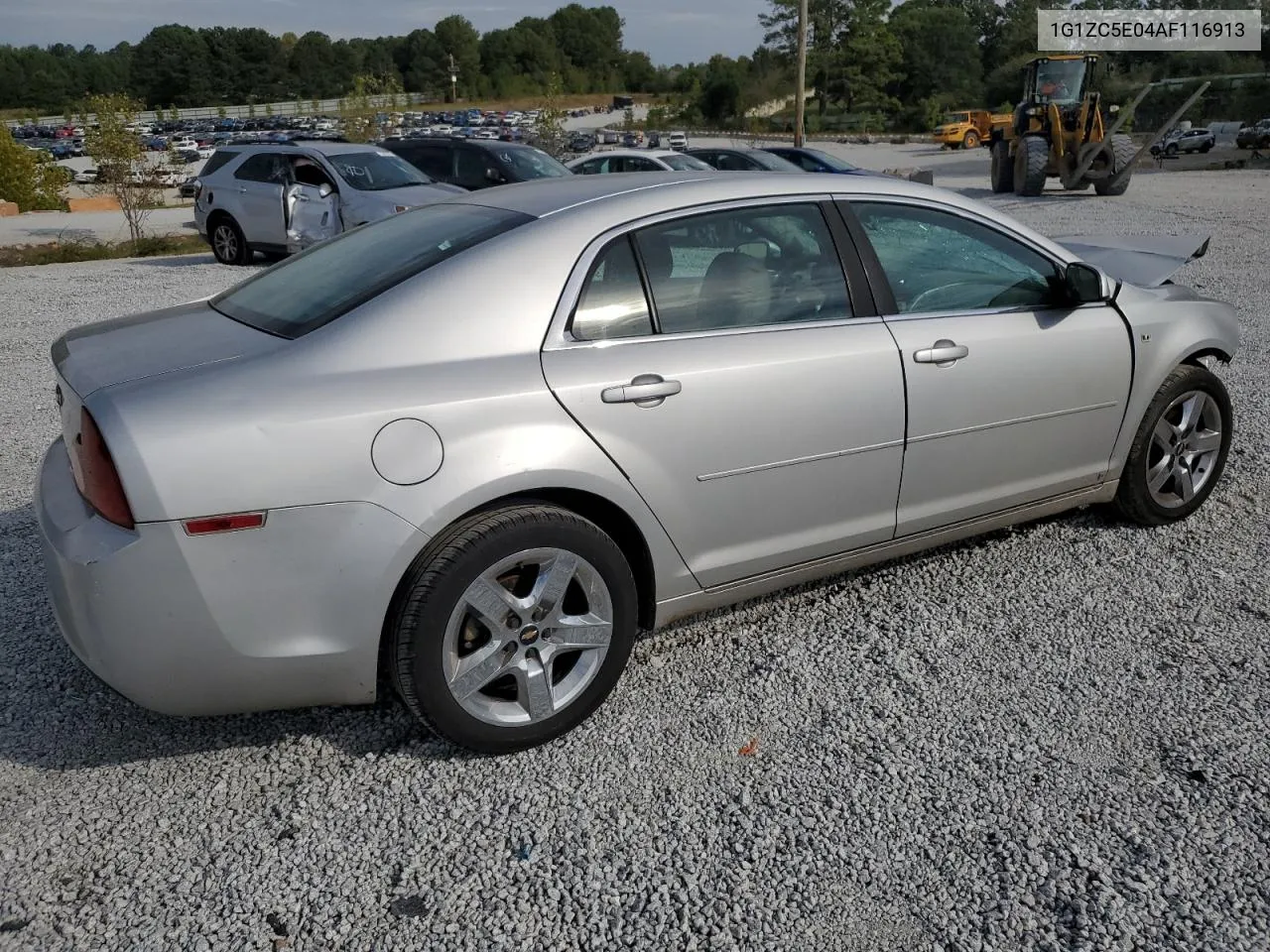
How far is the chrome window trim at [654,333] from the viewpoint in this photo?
296 centimetres

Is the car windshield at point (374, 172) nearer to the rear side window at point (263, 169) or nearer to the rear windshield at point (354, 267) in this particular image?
the rear side window at point (263, 169)

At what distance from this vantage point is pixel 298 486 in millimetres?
2549

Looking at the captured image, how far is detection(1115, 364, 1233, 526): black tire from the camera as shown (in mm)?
4230

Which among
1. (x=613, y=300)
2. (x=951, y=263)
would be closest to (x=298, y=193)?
(x=951, y=263)

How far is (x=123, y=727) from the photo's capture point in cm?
314

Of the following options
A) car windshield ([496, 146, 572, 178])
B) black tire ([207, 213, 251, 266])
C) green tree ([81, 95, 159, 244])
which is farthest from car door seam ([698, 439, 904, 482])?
green tree ([81, 95, 159, 244])

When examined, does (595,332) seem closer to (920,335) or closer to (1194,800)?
(920,335)

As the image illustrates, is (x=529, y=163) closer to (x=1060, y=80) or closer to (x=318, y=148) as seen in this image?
(x=318, y=148)

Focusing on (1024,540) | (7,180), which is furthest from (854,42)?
(1024,540)

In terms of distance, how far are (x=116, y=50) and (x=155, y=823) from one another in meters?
164

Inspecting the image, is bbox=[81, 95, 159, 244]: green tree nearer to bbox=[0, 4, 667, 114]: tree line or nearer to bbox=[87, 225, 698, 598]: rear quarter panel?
bbox=[87, 225, 698, 598]: rear quarter panel

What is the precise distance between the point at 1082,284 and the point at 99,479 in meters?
3.33

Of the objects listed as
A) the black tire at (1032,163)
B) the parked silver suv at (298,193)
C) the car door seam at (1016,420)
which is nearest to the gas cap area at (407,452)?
the car door seam at (1016,420)

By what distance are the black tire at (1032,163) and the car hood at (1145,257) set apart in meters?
17.8
